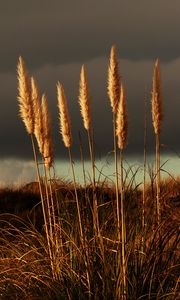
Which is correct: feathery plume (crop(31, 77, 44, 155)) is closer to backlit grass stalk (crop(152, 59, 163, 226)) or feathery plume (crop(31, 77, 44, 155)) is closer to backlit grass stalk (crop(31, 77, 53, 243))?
backlit grass stalk (crop(31, 77, 53, 243))

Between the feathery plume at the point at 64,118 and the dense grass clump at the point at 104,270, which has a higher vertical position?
the feathery plume at the point at 64,118

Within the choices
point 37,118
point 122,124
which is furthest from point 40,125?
point 122,124

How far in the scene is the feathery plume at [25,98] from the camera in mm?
5297

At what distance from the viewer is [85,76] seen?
524cm

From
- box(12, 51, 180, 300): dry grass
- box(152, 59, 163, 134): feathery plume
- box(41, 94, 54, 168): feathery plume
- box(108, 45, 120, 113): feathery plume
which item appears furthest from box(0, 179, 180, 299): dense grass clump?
box(108, 45, 120, 113): feathery plume

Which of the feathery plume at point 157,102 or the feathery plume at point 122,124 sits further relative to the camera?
the feathery plume at point 157,102

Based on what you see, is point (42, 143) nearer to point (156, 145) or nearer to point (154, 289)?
Result: point (156, 145)

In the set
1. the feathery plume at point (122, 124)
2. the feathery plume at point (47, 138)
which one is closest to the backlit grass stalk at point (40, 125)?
the feathery plume at point (47, 138)

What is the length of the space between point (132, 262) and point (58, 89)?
167 centimetres

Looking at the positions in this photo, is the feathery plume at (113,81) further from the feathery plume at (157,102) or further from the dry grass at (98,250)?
the feathery plume at (157,102)

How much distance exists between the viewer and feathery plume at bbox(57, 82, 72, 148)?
559 cm

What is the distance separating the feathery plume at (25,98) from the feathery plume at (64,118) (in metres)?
0.31

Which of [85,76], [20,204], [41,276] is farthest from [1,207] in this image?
[85,76]

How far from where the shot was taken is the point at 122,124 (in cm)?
497
